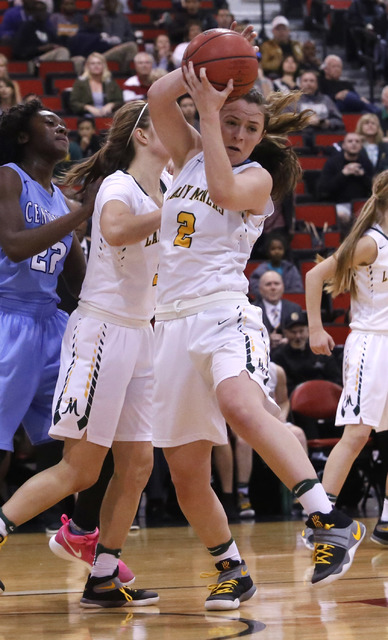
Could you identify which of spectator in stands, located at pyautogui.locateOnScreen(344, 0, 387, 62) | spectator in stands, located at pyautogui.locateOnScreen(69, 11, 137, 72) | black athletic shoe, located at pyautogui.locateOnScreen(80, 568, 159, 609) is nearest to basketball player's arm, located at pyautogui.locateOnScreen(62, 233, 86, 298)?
black athletic shoe, located at pyautogui.locateOnScreen(80, 568, 159, 609)

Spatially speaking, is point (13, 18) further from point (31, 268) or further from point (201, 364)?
point (201, 364)

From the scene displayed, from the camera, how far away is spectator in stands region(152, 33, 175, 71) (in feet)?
46.0

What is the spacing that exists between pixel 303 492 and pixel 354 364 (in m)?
2.51

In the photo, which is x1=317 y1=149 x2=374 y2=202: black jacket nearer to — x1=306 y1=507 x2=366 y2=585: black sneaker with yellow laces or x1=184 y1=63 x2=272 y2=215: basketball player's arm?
x1=184 y1=63 x2=272 y2=215: basketball player's arm

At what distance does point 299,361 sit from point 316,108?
20.4ft

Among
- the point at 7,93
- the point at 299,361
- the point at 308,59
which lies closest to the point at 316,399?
the point at 299,361

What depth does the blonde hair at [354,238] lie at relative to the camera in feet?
18.8

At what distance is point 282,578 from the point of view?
15.4 feet

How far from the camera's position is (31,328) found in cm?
424

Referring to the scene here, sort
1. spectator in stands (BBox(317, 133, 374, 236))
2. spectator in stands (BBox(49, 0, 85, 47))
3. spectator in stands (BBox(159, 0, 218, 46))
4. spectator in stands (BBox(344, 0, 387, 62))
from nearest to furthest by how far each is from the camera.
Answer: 1. spectator in stands (BBox(317, 133, 374, 236))
2. spectator in stands (BBox(49, 0, 85, 47))
3. spectator in stands (BBox(159, 0, 218, 46))
4. spectator in stands (BBox(344, 0, 387, 62))

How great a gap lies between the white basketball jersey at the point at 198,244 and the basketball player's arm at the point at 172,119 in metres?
0.13

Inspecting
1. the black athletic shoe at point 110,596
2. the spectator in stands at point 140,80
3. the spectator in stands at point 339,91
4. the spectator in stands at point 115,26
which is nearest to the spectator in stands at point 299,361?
the black athletic shoe at point 110,596

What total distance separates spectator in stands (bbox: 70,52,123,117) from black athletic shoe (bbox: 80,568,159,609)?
8.91 meters

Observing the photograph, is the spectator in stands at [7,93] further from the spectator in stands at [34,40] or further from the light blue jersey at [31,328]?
the light blue jersey at [31,328]
